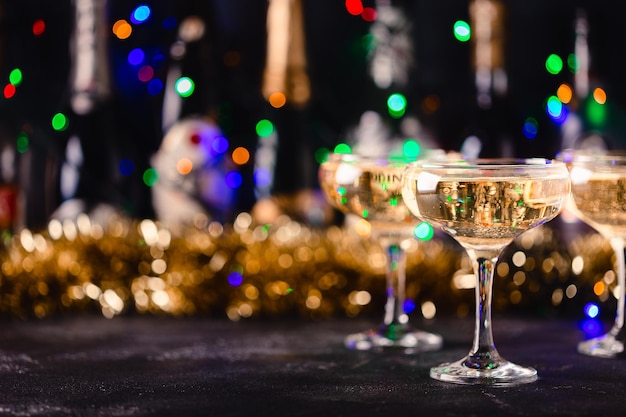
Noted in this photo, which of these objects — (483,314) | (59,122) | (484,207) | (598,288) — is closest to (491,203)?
(484,207)

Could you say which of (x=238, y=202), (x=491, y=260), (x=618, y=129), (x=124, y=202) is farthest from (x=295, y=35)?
(x=491, y=260)

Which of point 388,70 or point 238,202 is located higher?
point 388,70

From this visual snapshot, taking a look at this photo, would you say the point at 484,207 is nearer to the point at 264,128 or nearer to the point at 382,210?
the point at 382,210

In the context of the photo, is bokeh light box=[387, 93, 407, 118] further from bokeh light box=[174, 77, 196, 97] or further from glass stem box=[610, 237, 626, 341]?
glass stem box=[610, 237, 626, 341]

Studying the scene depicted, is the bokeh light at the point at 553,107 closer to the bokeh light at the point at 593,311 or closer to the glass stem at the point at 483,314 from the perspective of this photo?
the bokeh light at the point at 593,311

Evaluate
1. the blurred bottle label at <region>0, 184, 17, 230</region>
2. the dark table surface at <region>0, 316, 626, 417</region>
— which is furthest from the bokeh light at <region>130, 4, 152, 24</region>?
the dark table surface at <region>0, 316, 626, 417</region>

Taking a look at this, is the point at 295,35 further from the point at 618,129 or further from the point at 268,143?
the point at 618,129

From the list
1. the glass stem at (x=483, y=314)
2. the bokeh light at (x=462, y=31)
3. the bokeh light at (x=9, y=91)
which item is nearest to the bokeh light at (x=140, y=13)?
the bokeh light at (x=9, y=91)
